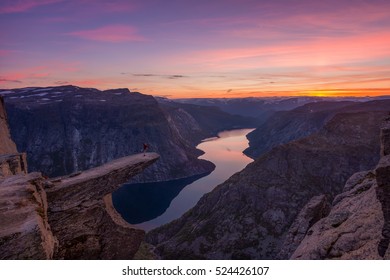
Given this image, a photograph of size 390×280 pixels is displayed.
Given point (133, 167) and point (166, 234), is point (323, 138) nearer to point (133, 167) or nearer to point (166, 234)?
point (166, 234)

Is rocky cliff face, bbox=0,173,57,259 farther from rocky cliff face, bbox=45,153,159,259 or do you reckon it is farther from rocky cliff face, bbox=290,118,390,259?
rocky cliff face, bbox=290,118,390,259

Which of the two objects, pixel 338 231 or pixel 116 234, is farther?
pixel 116 234

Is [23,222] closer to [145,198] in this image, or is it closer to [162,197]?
[145,198]

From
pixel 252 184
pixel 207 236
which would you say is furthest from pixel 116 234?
pixel 252 184

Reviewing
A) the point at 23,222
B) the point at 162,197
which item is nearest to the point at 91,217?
the point at 23,222

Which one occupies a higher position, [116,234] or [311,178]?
[116,234]

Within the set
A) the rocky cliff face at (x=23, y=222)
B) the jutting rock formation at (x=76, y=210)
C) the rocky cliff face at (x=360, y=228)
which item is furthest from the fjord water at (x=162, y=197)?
the rocky cliff face at (x=23, y=222)
